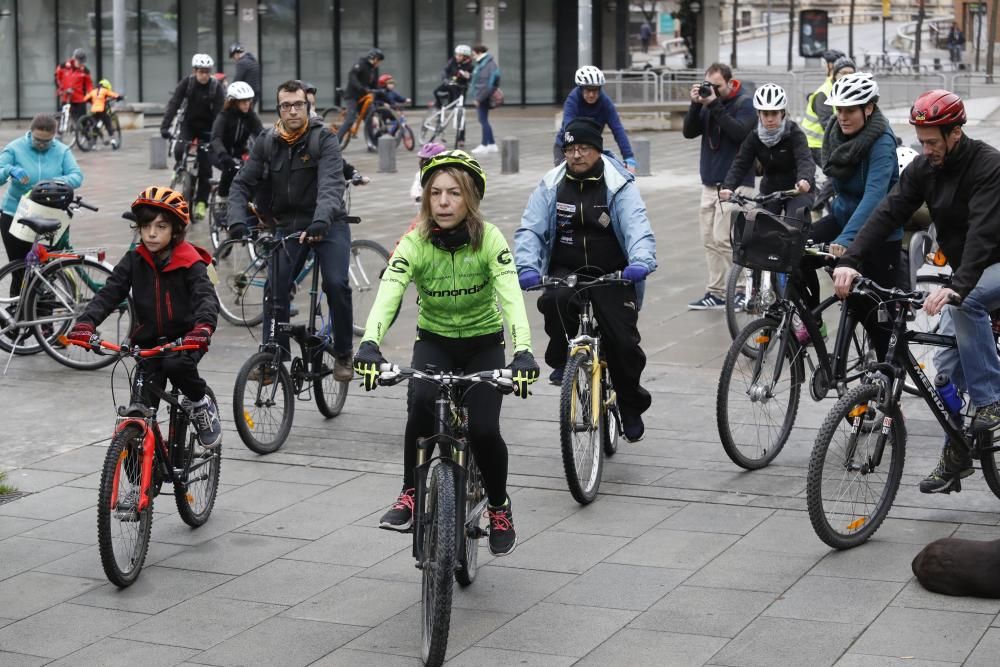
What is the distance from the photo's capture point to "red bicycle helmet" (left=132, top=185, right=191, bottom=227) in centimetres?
637

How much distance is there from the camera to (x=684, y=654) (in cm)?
513

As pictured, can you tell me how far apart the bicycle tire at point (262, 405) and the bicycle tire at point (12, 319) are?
2.89 meters

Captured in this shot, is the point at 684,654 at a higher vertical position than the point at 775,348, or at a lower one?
lower

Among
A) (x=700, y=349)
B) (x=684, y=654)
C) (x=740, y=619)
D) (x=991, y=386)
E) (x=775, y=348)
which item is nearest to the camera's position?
(x=684, y=654)

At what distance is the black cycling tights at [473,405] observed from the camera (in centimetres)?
554

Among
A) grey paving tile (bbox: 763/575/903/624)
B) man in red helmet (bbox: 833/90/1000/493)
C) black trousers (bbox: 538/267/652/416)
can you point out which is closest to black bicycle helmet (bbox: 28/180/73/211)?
black trousers (bbox: 538/267/652/416)

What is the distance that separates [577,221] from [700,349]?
3.23 m

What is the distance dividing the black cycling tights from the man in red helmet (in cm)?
159

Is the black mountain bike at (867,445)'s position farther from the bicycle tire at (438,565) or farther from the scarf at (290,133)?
the scarf at (290,133)

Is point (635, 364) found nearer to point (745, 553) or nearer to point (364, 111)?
point (745, 553)

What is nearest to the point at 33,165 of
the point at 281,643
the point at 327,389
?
the point at 327,389

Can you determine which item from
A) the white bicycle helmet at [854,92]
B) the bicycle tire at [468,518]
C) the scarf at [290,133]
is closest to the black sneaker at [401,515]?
the bicycle tire at [468,518]

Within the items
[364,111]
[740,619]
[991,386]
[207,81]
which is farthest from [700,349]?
[364,111]

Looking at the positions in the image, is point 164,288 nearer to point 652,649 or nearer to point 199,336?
point 199,336
